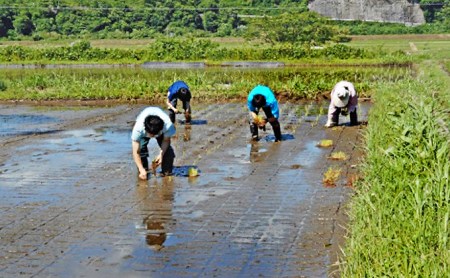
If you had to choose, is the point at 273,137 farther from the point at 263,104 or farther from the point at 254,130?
the point at 263,104

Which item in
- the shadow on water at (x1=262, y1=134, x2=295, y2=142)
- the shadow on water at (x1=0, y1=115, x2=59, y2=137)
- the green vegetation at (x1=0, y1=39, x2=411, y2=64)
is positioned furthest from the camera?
the green vegetation at (x1=0, y1=39, x2=411, y2=64)

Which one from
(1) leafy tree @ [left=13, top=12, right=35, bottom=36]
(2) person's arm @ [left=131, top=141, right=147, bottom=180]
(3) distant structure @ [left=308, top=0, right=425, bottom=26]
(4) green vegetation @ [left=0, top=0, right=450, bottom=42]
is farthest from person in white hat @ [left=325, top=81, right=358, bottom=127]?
(3) distant structure @ [left=308, top=0, right=425, bottom=26]

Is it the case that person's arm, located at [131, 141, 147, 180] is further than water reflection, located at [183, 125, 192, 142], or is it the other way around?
water reflection, located at [183, 125, 192, 142]

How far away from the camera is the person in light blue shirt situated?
31.1ft

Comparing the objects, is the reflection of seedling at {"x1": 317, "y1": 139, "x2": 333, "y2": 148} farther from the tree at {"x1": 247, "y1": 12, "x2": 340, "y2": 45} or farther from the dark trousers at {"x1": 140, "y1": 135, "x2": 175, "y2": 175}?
the tree at {"x1": 247, "y1": 12, "x2": 340, "y2": 45}

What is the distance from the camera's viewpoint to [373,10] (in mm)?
68375

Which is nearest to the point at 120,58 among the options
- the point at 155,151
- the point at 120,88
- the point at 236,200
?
the point at 120,88

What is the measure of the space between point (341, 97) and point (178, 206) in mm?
6166

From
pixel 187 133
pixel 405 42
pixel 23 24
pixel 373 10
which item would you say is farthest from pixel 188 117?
pixel 373 10

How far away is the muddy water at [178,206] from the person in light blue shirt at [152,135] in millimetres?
207

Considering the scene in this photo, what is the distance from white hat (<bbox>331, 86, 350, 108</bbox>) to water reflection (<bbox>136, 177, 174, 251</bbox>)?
4.94 metres

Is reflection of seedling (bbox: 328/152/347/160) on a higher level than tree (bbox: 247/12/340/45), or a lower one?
higher

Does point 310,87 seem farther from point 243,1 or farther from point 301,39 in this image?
point 243,1

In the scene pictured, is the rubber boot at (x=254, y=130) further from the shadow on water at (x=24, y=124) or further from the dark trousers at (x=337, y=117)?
the shadow on water at (x=24, y=124)
